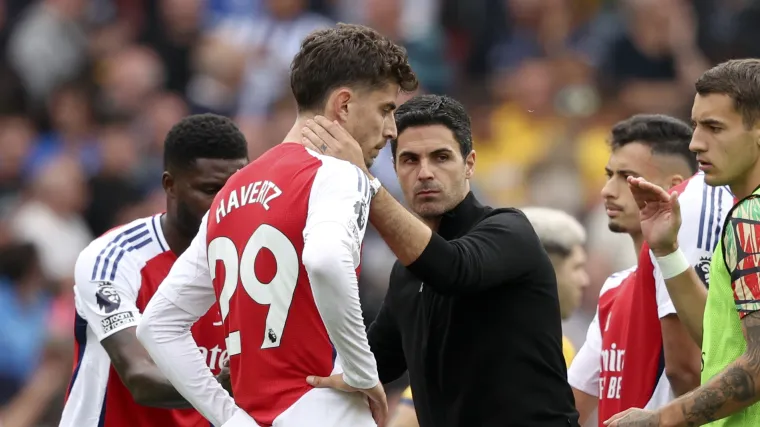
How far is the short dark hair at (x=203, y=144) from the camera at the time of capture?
617cm

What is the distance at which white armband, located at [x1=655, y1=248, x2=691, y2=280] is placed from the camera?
5.31 metres

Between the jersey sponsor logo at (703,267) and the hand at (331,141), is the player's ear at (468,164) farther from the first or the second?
the jersey sponsor logo at (703,267)

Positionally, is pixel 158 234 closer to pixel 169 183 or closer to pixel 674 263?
pixel 169 183

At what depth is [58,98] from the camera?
1391cm

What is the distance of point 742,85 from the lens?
16.4 feet

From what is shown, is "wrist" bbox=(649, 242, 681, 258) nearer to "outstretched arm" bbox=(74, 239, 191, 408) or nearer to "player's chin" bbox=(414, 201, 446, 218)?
"player's chin" bbox=(414, 201, 446, 218)

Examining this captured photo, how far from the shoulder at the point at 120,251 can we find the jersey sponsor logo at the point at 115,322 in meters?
0.22

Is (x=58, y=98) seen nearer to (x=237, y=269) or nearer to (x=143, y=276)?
(x=143, y=276)

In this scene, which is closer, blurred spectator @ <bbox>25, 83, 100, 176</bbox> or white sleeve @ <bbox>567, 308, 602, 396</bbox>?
white sleeve @ <bbox>567, 308, 602, 396</bbox>

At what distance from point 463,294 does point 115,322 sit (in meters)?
1.67

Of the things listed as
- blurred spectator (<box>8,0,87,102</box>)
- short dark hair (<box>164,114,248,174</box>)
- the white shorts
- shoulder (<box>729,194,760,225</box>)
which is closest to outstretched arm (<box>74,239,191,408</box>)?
short dark hair (<box>164,114,248,174</box>)

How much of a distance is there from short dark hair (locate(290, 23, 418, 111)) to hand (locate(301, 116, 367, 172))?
0.12m

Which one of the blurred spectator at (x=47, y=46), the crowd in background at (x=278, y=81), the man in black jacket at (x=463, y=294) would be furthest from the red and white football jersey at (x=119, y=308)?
the blurred spectator at (x=47, y=46)

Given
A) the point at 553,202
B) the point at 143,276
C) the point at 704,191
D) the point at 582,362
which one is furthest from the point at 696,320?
the point at 553,202
